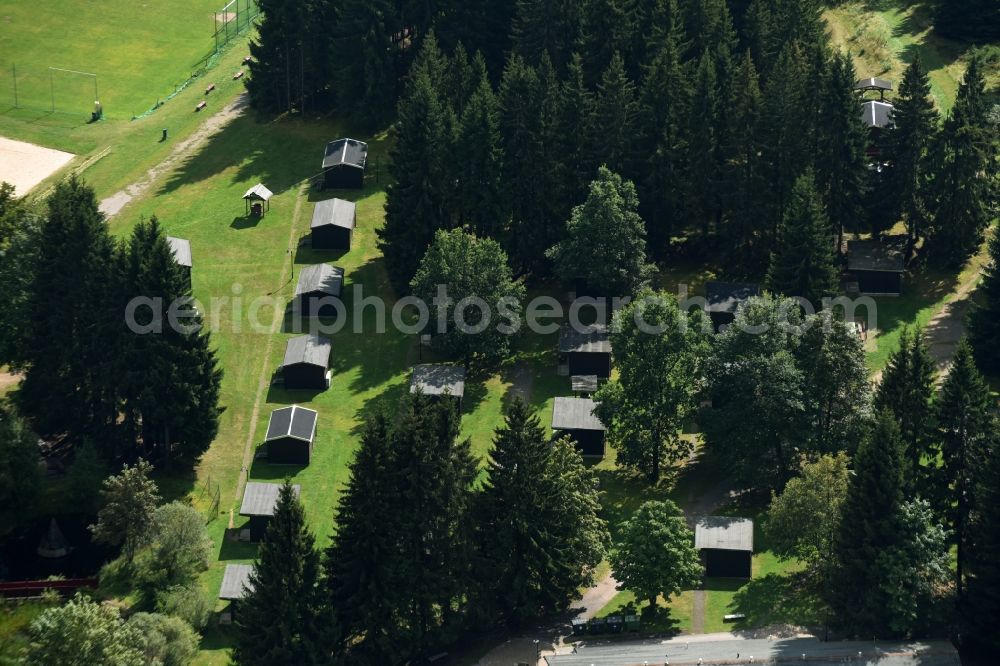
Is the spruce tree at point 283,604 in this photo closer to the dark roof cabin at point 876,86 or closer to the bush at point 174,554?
the bush at point 174,554

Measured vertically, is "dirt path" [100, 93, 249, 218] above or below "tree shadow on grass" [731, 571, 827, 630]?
above

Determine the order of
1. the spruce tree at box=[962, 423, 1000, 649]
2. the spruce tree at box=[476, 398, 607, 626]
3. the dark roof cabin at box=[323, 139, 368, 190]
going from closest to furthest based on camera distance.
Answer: the spruce tree at box=[962, 423, 1000, 649] < the spruce tree at box=[476, 398, 607, 626] < the dark roof cabin at box=[323, 139, 368, 190]

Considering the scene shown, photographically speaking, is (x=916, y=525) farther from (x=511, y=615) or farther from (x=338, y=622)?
(x=338, y=622)

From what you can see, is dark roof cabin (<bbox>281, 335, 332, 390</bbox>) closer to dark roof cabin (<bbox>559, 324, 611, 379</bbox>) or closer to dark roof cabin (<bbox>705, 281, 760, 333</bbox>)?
dark roof cabin (<bbox>559, 324, 611, 379</bbox>)

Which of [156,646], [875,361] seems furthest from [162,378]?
[875,361]

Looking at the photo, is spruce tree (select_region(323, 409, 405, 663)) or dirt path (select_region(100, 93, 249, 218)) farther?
dirt path (select_region(100, 93, 249, 218))

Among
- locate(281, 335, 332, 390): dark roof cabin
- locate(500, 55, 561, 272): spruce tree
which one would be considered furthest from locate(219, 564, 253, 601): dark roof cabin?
locate(500, 55, 561, 272): spruce tree

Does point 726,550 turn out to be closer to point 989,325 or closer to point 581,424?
point 581,424
